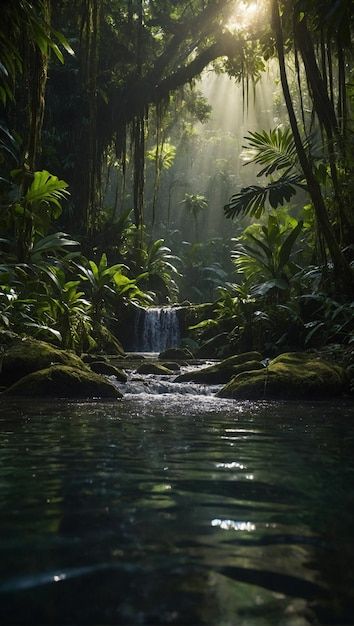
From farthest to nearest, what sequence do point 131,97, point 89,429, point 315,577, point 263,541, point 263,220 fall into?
point 263,220 → point 131,97 → point 89,429 → point 263,541 → point 315,577

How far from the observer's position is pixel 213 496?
2.29 metres

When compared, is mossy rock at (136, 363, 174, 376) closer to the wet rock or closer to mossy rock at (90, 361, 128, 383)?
mossy rock at (90, 361, 128, 383)

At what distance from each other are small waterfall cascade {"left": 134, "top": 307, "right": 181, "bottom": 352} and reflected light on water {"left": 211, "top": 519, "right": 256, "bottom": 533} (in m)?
14.4

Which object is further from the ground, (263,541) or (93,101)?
(93,101)

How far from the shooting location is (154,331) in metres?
16.6

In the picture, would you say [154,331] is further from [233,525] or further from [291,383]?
[233,525]

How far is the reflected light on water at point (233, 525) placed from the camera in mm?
1886

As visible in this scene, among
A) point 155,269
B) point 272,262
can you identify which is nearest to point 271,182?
point 272,262

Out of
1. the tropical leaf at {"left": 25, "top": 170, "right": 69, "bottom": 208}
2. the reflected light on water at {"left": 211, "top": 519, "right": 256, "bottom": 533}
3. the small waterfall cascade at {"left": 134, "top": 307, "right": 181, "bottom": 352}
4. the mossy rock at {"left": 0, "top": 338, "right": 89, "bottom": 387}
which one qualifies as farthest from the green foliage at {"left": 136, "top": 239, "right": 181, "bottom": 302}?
the reflected light on water at {"left": 211, "top": 519, "right": 256, "bottom": 533}

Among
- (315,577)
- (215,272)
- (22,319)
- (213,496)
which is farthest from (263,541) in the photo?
(215,272)

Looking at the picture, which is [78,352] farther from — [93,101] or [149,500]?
[149,500]

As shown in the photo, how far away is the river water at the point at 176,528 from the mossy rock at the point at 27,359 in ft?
10.7

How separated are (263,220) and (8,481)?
3139 centimetres

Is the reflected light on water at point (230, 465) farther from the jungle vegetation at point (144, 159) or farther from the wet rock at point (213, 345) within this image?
the wet rock at point (213, 345)
